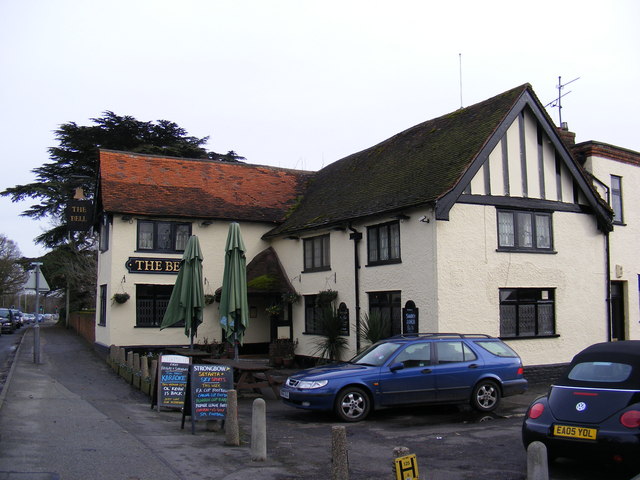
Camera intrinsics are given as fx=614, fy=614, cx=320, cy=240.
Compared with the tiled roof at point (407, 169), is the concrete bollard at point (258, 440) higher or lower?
lower

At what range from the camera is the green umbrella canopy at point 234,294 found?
15.0m

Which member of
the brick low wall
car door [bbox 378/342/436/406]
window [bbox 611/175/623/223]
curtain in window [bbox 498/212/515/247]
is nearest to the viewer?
car door [bbox 378/342/436/406]

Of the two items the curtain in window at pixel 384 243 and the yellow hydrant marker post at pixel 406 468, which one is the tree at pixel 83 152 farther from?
the yellow hydrant marker post at pixel 406 468

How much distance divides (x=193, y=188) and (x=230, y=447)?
1558cm

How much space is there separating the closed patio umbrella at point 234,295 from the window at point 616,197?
11.6 m

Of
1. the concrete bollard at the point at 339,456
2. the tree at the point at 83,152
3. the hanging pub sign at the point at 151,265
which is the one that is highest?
the tree at the point at 83,152

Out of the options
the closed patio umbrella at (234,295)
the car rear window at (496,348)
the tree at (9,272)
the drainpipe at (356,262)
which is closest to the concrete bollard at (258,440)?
the car rear window at (496,348)

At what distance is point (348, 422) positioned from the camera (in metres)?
11.1

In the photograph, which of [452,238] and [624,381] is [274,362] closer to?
[452,238]

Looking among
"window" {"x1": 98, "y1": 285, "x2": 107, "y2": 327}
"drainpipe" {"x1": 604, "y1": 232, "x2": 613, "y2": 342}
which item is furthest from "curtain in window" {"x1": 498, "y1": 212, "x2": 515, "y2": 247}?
"window" {"x1": 98, "y1": 285, "x2": 107, "y2": 327}

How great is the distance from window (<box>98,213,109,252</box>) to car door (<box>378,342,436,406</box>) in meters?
13.6

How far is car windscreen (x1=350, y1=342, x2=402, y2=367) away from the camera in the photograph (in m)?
11.7

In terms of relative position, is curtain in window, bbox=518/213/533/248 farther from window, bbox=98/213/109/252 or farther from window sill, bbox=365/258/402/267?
window, bbox=98/213/109/252

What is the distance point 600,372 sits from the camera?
7.55 meters
